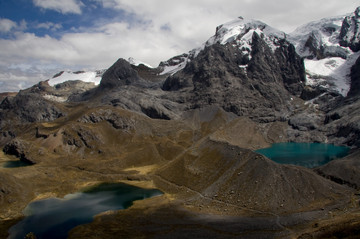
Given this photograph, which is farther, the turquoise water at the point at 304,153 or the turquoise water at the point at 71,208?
the turquoise water at the point at 304,153

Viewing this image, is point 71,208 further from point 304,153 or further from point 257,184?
point 304,153

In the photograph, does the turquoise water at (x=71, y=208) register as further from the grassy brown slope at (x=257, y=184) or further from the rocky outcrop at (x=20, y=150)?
the rocky outcrop at (x=20, y=150)

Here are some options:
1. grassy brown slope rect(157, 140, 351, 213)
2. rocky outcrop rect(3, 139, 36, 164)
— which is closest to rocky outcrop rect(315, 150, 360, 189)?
grassy brown slope rect(157, 140, 351, 213)

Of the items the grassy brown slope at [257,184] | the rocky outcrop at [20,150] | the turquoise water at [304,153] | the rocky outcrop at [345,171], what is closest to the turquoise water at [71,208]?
the grassy brown slope at [257,184]

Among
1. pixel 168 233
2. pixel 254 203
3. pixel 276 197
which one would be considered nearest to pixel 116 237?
pixel 168 233

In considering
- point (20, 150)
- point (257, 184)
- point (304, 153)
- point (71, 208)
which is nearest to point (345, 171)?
point (257, 184)
